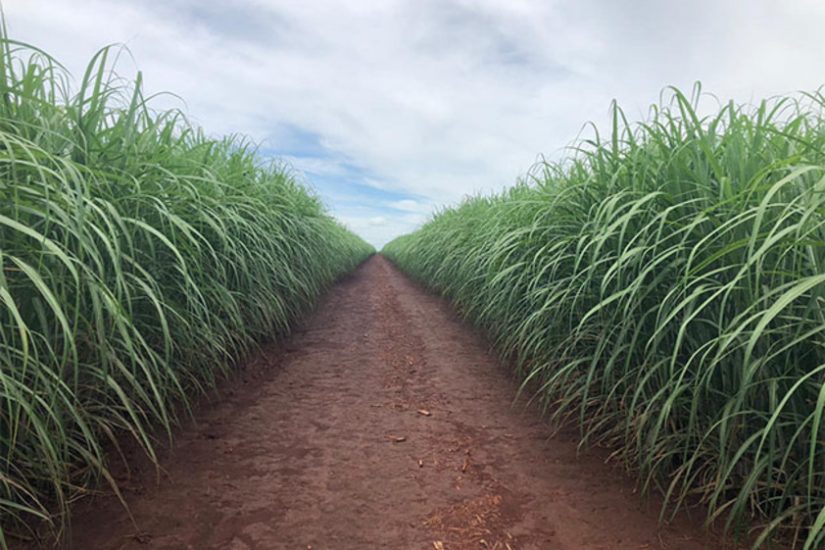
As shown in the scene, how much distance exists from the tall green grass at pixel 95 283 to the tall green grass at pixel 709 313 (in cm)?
163

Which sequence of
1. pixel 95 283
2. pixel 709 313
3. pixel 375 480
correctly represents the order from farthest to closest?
pixel 375 480 → pixel 709 313 → pixel 95 283

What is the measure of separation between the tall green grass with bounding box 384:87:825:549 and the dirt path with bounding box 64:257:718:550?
219mm

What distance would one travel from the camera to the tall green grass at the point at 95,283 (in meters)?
1.30

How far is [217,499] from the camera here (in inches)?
67.3

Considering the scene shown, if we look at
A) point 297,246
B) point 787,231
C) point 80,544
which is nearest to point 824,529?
point 787,231

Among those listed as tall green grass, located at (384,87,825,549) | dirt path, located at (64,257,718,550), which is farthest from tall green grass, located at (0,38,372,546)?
tall green grass, located at (384,87,825,549)

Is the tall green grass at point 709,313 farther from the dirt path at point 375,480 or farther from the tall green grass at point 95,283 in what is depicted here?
the tall green grass at point 95,283

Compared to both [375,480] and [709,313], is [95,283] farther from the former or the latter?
[709,313]

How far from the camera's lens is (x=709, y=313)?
164cm

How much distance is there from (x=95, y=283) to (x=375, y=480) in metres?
1.22

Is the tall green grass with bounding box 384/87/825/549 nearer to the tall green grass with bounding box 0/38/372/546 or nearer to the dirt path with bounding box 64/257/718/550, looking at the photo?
the dirt path with bounding box 64/257/718/550

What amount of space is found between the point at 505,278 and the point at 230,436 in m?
1.91

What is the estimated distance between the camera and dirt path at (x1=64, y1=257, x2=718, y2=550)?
1535 mm

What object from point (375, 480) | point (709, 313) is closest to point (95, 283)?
point (375, 480)
